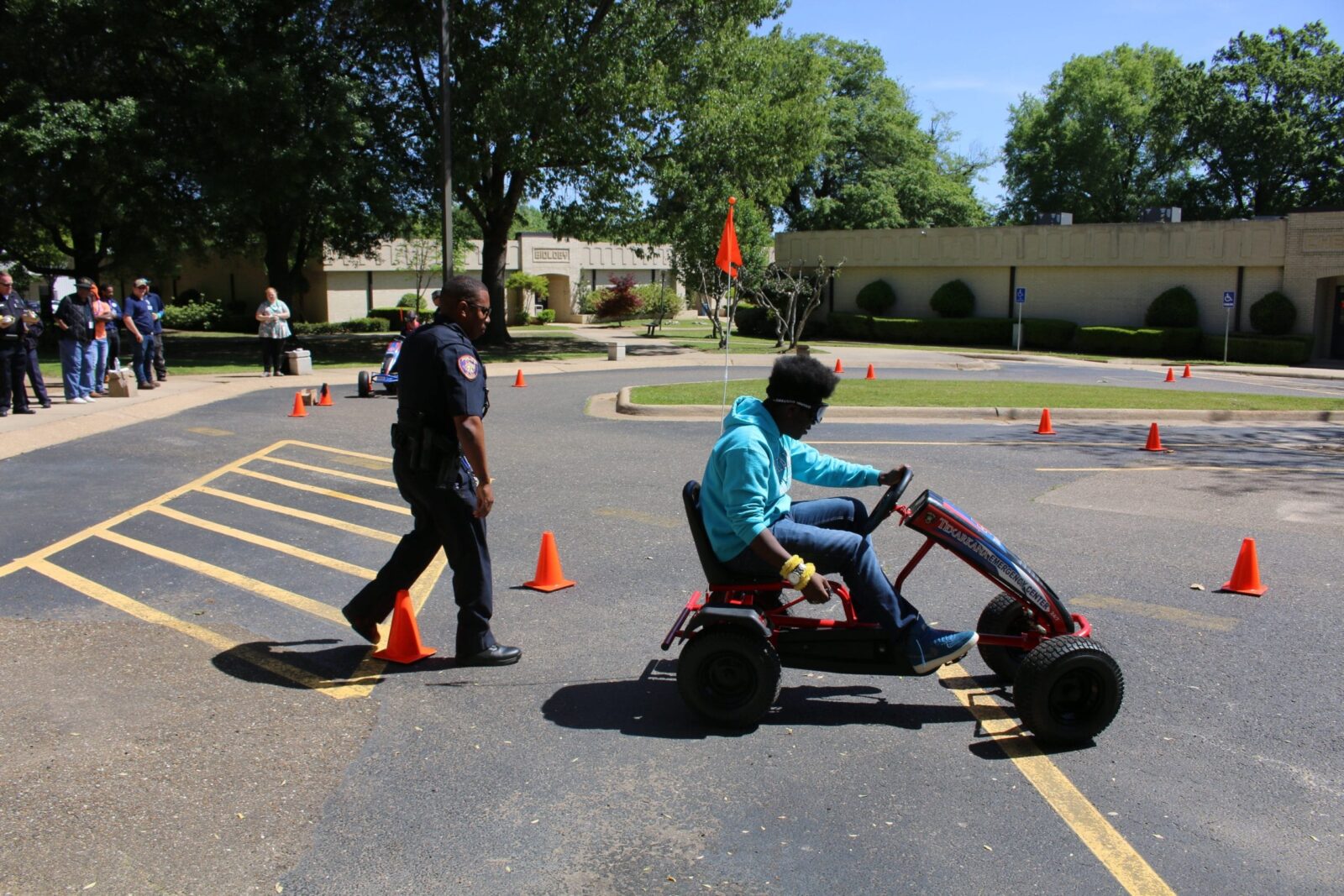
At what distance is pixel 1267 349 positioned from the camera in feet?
110

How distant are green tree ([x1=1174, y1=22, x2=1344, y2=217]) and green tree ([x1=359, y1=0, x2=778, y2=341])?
30.6 m

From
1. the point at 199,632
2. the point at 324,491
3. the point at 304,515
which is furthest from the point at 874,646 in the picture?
the point at 324,491

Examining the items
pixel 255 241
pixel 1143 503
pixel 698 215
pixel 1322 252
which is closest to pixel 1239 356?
pixel 1322 252

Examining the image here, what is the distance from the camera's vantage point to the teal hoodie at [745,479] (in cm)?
454

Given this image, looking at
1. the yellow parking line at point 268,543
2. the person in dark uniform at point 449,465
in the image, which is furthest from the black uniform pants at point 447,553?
the yellow parking line at point 268,543

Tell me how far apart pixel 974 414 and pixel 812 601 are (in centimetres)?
1222

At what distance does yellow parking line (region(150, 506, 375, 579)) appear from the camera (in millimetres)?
7223

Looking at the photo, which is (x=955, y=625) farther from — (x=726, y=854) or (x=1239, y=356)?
(x=1239, y=356)

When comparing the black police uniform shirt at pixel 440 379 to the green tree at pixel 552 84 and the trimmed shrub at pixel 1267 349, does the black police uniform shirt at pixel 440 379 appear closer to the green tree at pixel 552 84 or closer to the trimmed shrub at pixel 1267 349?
the green tree at pixel 552 84

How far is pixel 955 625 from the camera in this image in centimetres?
596

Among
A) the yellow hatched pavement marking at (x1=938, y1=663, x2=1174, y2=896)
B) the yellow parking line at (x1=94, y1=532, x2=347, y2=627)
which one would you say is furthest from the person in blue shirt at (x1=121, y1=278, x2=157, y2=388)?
the yellow hatched pavement marking at (x1=938, y1=663, x2=1174, y2=896)

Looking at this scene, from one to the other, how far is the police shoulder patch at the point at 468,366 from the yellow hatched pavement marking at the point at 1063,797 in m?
2.71

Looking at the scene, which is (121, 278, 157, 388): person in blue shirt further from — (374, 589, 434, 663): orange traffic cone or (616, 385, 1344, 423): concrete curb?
(374, 589, 434, 663): orange traffic cone

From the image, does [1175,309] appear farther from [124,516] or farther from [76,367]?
[124,516]
